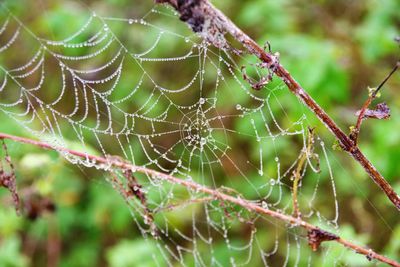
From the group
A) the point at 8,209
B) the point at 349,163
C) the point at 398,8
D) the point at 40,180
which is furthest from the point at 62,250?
the point at 398,8

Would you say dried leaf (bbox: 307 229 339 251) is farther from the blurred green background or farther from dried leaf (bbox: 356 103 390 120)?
the blurred green background

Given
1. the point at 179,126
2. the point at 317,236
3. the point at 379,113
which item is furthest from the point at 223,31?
the point at 179,126

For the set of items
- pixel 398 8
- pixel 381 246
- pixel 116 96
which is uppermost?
pixel 116 96

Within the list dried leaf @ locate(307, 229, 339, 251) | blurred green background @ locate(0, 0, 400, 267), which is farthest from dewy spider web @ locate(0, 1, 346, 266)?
dried leaf @ locate(307, 229, 339, 251)

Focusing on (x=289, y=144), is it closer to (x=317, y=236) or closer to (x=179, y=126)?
A: (x=179, y=126)

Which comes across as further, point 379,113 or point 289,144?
point 289,144

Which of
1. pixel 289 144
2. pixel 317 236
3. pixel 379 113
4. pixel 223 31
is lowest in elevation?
pixel 317 236

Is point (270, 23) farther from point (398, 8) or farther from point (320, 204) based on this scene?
point (320, 204)

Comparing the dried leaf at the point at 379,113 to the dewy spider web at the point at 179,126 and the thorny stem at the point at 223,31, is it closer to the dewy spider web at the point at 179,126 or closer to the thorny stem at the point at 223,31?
the thorny stem at the point at 223,31
